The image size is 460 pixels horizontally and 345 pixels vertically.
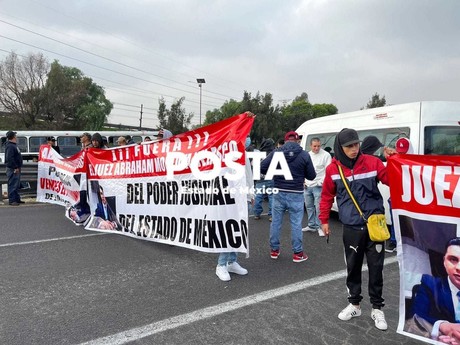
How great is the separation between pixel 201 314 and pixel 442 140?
510cm

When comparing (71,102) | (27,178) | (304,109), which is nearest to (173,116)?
(71,102)

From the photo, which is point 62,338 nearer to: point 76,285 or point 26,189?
point 76,285

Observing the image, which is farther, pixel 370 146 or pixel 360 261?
pixel 370 146

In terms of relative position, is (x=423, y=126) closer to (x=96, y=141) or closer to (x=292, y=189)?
(x=292, y=189)

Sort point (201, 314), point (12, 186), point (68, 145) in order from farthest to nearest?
point (68, 145), point (12, 186), point (201, 314)

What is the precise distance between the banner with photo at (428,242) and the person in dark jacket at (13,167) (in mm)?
9534

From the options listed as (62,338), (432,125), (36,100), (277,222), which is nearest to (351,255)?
(277,222)

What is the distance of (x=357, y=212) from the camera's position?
3.28 m

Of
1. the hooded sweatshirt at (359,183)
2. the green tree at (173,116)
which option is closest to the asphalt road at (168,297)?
the hooded sweatshirt at (359,183)

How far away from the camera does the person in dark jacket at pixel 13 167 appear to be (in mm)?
9336

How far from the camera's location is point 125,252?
211 inches

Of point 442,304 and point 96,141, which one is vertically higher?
point 96,141

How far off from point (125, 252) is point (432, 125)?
17.9ft

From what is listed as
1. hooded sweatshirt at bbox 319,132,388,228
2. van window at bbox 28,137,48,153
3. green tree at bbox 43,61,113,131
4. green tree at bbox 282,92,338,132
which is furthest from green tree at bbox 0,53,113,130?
hooded sweatshirt at bbox 319,132,388,228
